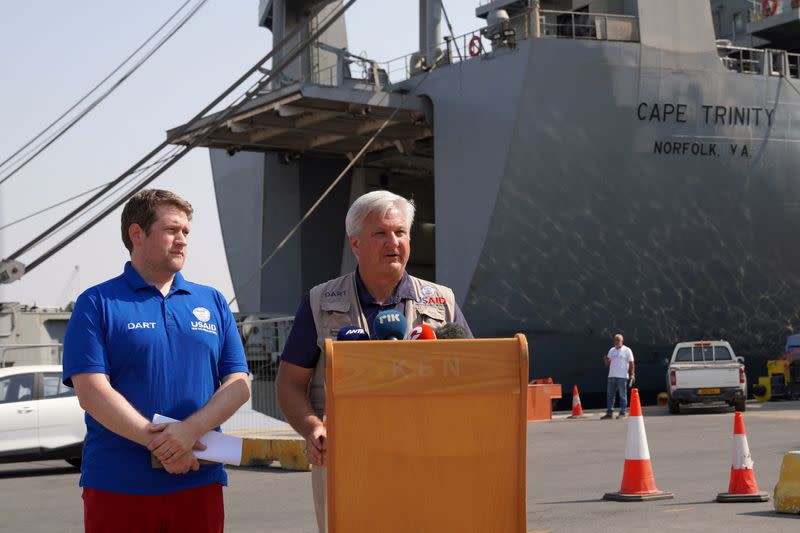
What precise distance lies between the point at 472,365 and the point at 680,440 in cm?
1315

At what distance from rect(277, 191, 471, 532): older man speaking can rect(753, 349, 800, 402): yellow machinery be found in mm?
23357

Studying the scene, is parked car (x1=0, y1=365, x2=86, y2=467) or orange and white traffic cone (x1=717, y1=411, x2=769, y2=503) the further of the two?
parked car (x1=0, y1=365, x2=86, y2=467)

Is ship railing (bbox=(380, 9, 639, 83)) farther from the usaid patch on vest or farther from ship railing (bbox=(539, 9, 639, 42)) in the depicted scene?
the usaid patch on vest

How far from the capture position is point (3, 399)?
1443 centimetres

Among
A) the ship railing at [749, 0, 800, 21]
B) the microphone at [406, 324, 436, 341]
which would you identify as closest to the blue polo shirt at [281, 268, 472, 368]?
the microphone at [406, 324, 436, 341]

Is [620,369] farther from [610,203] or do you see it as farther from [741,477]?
[741,477]

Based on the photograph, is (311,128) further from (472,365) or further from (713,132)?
(472,365)

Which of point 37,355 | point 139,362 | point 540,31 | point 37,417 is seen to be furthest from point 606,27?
point 139,362

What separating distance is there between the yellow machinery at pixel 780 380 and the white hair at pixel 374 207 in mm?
23447

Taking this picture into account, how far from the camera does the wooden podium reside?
3146 millimetres

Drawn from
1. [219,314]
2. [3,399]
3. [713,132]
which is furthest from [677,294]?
[219,314]

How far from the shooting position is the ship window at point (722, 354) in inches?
875

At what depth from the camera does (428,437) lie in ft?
10.5

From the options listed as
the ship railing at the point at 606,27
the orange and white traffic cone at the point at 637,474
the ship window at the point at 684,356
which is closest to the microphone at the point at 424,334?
the orange and white traffic cone at the point at 637,474
